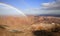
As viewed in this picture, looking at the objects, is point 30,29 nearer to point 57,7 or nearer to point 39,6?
point 39,6

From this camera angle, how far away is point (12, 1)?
1603 mm

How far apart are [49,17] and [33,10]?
8.6 inches

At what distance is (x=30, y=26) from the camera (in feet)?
5.16

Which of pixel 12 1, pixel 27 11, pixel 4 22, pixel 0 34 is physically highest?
pixel 12 1

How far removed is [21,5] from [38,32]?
400mm

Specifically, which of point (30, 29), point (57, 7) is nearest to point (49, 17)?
point (57, 7)

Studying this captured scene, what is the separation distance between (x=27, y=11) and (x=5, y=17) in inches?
11.5

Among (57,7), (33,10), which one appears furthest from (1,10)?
(57,7)

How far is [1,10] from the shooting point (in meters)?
1.62

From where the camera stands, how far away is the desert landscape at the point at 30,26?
60.6 inches

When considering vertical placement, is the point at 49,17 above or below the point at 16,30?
above

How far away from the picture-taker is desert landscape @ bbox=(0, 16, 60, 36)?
154 cm

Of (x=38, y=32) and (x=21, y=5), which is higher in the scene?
(x=21, y=5)

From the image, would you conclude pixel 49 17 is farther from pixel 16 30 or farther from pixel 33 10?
pixel 16 30
